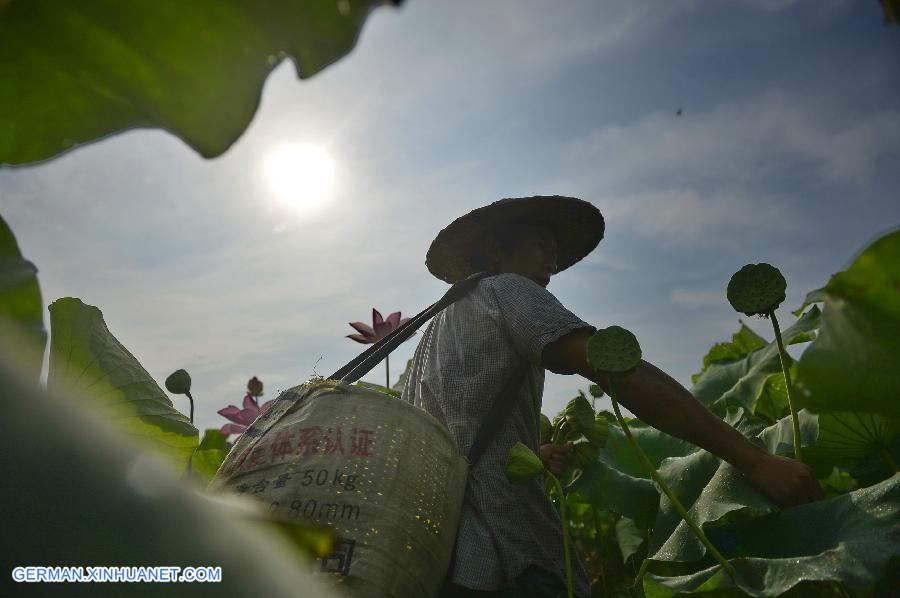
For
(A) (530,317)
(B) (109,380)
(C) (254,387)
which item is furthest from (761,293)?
(C) (254,387)

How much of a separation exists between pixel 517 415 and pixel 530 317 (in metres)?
0.26

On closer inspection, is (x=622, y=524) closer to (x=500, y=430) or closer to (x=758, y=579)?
(x=500, y=430)

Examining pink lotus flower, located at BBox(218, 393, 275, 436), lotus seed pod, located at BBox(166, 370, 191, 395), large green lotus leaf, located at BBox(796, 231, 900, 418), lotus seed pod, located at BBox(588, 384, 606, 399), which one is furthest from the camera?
lotus seed pod, located at BBox(588, 384, 606, 399)

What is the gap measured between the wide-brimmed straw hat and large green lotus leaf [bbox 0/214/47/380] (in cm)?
155

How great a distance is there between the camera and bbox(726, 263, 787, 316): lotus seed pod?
93cm

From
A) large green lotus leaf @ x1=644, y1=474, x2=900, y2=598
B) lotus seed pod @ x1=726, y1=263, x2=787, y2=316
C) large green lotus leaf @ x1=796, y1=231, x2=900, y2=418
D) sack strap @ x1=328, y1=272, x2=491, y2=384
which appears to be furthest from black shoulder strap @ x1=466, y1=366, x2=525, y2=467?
large green lotus leaf @ x1=796, y1=231, x2=900, y2=418

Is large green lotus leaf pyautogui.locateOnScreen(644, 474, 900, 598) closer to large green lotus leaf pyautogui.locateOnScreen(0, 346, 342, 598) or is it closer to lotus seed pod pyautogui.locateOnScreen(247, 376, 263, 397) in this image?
large green lotus leaf pyautogui.locateOnScreen(0, 346, 342, 598)

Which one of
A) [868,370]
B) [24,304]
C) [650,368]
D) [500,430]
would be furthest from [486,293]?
[24,304]

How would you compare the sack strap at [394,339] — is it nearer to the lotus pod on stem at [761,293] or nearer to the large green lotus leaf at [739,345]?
the lotus pod on stem at [761,293]

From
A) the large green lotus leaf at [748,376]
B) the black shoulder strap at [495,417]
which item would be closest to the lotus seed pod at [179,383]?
the black shoulder strap at [495,417]

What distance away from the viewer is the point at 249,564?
0.22m

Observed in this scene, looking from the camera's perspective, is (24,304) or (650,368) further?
(650,368)

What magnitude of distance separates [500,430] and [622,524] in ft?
1.88
